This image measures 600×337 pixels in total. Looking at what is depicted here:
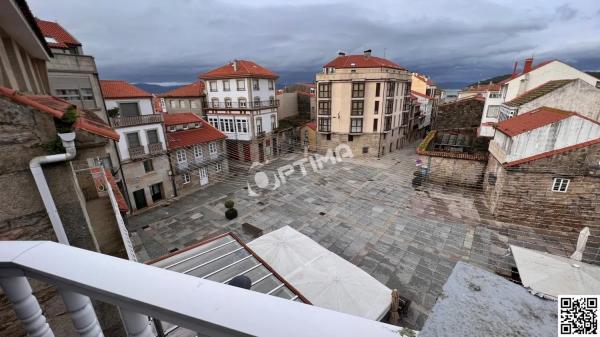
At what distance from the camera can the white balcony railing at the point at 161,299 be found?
0.80m

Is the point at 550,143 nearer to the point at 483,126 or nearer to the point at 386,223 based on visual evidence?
the point at 386,223

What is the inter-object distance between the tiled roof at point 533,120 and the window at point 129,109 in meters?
24.7

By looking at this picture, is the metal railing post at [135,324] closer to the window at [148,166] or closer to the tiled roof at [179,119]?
the window at [148,166]

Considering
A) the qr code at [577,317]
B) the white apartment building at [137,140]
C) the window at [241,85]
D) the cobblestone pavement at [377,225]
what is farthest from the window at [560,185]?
the window at [241,85]

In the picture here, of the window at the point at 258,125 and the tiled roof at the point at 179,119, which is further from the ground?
the tiled roof at the point at 179,119

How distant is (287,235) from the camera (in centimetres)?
1073

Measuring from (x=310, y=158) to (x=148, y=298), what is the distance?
3014 cm

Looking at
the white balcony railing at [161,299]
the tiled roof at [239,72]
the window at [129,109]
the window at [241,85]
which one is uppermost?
the tiled roof at [239,72]

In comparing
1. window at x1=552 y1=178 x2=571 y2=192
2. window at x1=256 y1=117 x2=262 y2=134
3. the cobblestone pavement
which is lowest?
the cobblestone pavement

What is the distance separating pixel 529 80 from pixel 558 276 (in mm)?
21856

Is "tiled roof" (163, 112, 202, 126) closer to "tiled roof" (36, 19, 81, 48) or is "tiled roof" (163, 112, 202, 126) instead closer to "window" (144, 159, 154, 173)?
"window" (144, 159, 154, 173)

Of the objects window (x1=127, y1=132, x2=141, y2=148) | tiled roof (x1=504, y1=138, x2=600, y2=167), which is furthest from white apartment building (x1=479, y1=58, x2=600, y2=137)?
window (x1=127, y1=132, x2=141, y2=148)

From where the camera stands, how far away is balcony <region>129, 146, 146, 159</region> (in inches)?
670

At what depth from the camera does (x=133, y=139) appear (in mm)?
17297
